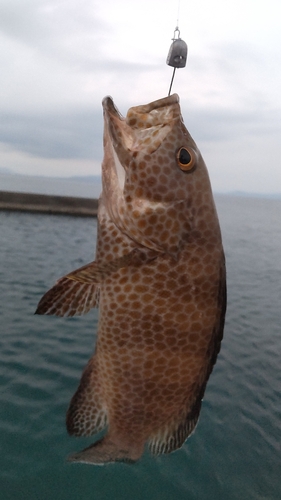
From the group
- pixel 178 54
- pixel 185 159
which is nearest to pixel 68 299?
pixel 185 159

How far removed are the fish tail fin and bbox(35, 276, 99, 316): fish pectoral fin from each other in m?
0.90

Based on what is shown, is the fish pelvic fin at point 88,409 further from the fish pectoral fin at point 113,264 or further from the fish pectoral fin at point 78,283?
the fish pectoral fin at point 113,264

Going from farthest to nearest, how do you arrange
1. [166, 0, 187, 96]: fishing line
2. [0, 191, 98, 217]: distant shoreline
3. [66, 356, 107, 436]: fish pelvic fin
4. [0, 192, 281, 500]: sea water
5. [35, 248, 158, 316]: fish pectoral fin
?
[0, 191, 98, 217]: distant shoreline < [0, 192, 281, 500]: sea water < [166, 0, 187, 96]: fishing line < [66, 356, 107, 436]: fish pelvic fin < [35, 248, 158, 316]: fish pectoral fin

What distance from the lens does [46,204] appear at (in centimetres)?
3691

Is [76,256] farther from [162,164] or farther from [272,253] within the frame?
[272,253]

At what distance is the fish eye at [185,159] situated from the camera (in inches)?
91.7

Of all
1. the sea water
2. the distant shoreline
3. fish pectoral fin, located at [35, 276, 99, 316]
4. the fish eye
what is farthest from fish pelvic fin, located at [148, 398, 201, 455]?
the distant shoreline

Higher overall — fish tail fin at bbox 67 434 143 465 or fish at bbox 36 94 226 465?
fish at bbox 36 94 226 465

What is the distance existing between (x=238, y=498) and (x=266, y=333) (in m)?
8.25

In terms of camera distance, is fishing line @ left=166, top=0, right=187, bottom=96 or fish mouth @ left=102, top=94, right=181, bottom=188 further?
fishing line @ left=166, top=0, right=187, bottom=96

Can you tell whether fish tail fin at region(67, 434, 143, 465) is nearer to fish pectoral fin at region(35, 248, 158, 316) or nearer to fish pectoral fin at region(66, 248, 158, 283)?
fish pectoral fin at region(35, 248, 158, 316)

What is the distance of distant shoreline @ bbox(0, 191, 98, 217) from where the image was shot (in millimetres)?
34719

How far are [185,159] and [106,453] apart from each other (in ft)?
6.45

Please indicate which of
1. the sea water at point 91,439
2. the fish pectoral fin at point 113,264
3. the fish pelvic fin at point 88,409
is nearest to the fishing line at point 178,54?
the fish pectoral fin at point 113,264
